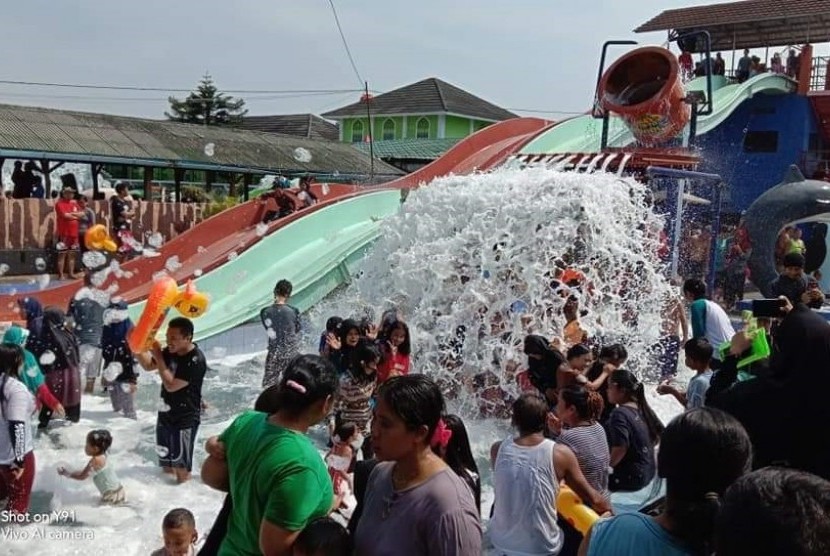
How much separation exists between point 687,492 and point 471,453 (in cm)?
156

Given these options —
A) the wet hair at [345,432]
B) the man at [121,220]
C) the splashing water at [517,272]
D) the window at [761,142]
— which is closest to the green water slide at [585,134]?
the window at [761,142]

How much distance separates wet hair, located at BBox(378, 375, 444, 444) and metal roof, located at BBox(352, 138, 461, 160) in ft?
86.2

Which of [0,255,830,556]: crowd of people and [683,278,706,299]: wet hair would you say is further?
[683,278,706,299]: wet hair

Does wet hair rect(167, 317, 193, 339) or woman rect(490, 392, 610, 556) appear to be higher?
wet hair rect(167, 317, 193, 339)

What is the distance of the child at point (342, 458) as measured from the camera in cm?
479

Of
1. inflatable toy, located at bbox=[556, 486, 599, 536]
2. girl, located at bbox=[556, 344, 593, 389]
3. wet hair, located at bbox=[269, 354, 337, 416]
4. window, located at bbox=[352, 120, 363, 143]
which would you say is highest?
window, located at bbox=[352, 120, 363, 143]

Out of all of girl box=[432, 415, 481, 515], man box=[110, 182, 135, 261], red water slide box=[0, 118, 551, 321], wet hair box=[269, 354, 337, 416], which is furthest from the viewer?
man box=[110, 182, 135, 261]

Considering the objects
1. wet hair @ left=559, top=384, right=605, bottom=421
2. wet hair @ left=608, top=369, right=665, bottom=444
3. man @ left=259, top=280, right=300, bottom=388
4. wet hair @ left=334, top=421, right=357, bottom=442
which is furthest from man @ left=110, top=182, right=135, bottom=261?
wet hair @ left=559, top=384, right=605, bottom=421

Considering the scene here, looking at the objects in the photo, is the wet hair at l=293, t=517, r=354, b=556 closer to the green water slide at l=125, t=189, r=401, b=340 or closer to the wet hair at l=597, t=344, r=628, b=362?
the wet hair at l=597, t=344, r=628, b=362

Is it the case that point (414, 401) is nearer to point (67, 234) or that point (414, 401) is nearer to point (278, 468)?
point (278, 468)

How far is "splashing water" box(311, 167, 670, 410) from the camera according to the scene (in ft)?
24.2

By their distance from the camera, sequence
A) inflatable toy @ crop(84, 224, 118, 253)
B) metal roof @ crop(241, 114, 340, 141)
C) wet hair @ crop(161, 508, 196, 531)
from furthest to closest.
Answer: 1. metal roof @ crop(241, 114, 340, 141)
2. inflatable toy @ crop(84, 224, 118, 253)
3. wet hair @ crop(161, 508, 196, 531)

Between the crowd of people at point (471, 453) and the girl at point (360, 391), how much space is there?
0.04 ft

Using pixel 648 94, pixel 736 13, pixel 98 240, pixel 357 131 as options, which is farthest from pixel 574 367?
pixel 357 131
